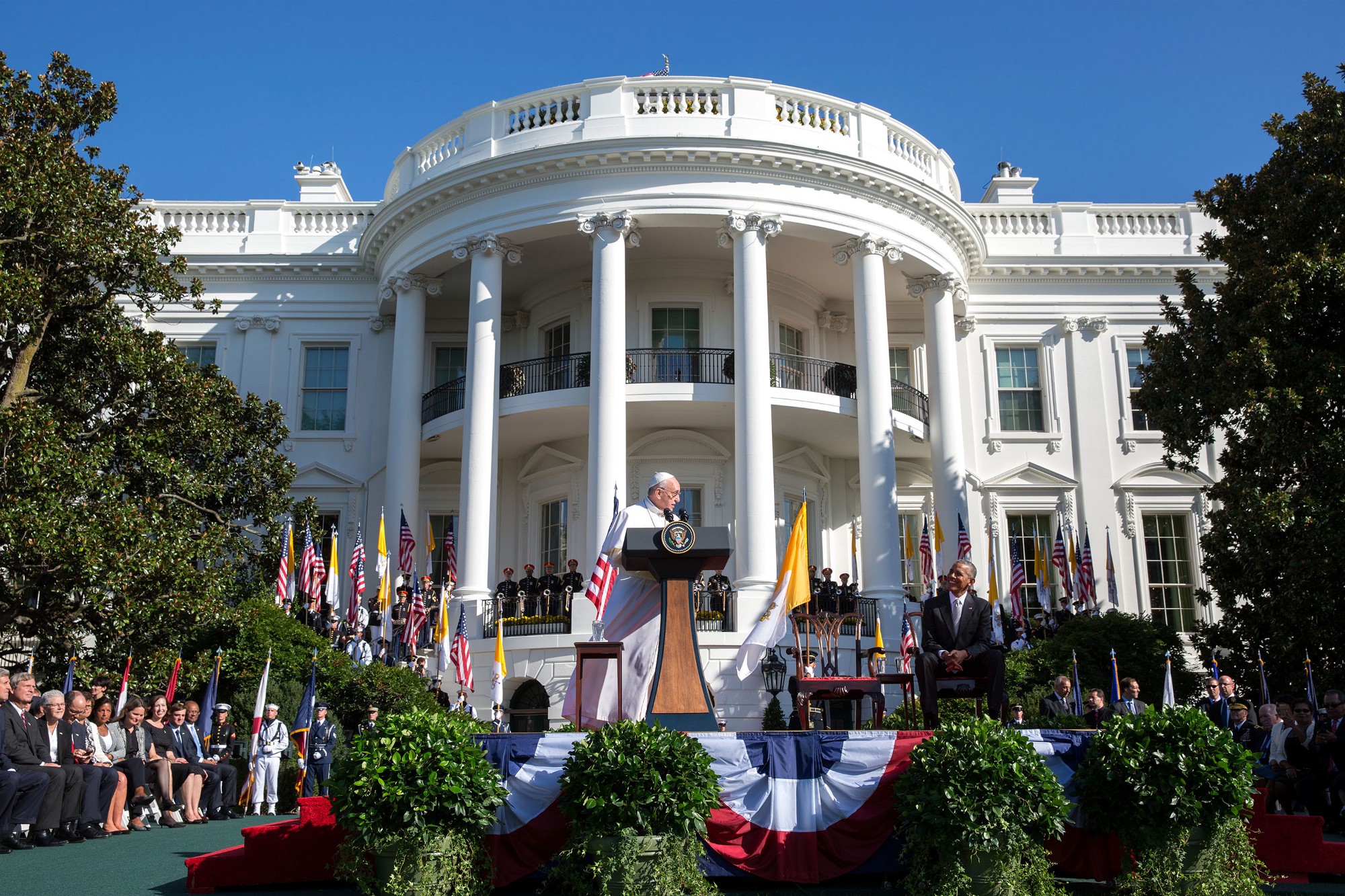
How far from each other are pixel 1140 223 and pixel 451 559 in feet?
58.8

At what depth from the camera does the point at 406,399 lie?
23.2m

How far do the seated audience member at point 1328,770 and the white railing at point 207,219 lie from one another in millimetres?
24227

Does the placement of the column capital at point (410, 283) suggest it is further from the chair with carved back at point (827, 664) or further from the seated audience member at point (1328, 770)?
the seated audience member at point (1328, 770)

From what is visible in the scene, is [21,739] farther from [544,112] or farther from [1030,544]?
[1030,544]

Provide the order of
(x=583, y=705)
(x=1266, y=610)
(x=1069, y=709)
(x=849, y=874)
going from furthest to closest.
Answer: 1. (x=1266, y=610)
2. (x=1069, y=709)
3. (x=583, y=705)
4. (x=849, y=874)

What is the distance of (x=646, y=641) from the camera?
884 centimetres

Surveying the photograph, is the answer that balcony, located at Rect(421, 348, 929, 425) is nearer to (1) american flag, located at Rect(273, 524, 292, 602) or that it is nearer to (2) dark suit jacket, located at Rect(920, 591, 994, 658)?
(1) american flag, located at Rect(273, 524, 292, 602)

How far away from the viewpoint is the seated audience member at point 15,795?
940 cm

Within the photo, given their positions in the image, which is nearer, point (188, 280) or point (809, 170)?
point (809, 170)

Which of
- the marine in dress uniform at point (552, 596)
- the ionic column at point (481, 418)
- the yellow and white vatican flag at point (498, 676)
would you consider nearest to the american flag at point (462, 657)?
the yellow and white vatican flag at point (498, 676)

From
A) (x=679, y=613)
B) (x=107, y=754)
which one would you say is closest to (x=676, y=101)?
(x=107, y=754)

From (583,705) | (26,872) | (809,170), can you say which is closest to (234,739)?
(26,872)

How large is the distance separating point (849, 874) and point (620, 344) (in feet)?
47.6

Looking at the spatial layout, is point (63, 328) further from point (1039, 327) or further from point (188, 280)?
point (1039, 327)
